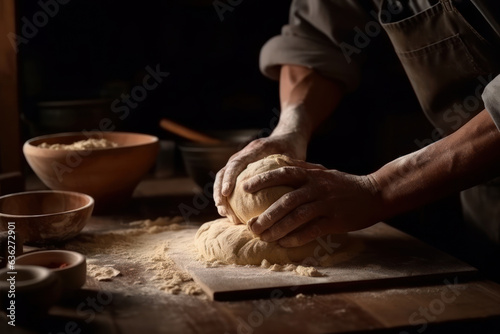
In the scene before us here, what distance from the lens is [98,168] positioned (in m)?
2.10

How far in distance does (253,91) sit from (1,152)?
5.01 ft

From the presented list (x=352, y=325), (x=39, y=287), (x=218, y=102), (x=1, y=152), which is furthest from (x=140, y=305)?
(x=218, y=102)

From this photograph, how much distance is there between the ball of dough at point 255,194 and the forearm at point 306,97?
1.52ft

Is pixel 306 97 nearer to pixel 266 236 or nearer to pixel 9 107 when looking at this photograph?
pixel 266 236

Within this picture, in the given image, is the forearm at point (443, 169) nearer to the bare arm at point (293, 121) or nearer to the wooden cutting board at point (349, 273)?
the wooden cutting board at point (349, 273)

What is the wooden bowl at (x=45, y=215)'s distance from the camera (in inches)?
67.1

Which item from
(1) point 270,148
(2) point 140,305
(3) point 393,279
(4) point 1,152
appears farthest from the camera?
(4) point 1,152

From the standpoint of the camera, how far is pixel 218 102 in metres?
3.38

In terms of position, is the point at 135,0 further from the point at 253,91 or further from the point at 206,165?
the point at 206,165

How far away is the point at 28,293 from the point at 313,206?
76cm

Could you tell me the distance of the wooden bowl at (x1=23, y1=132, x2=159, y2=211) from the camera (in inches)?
82.0

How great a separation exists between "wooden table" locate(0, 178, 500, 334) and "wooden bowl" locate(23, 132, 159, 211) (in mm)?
652
